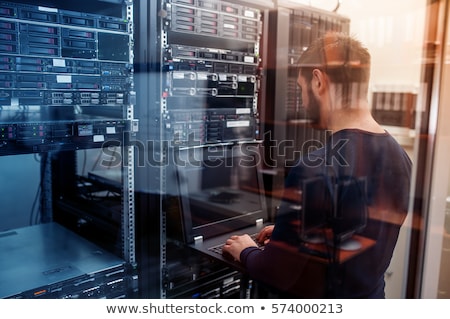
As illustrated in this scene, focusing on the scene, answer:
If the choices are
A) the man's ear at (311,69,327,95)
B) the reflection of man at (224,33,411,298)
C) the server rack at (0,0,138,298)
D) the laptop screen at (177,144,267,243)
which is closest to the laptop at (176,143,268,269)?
the laptop screen at (177,144,267,243)

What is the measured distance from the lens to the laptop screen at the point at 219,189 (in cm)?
145

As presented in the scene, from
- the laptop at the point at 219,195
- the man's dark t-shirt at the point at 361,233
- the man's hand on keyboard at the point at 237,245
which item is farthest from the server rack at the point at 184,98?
the man's dark t-shirt at the point at 361,233

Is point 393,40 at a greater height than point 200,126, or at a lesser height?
greater

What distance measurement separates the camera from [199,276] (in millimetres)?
1537

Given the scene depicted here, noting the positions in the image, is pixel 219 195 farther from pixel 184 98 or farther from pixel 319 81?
pixel 319 81

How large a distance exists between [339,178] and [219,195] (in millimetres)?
488

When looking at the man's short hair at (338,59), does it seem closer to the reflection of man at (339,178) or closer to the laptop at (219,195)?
the reflection of man at (339,178)

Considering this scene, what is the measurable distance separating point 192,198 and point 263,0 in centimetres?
77

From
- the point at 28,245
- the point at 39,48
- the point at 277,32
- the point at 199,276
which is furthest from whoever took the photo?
the point at 277,32

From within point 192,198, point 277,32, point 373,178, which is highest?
point 277,32

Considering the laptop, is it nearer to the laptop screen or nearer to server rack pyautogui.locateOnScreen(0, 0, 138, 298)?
the laptop screen
